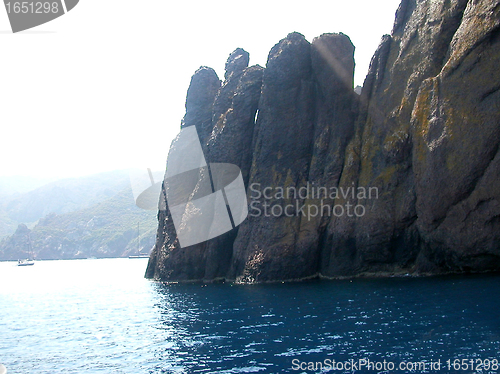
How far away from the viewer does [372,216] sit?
155ft

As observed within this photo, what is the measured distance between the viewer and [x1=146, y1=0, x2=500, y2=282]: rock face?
132ft

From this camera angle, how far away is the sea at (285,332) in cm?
1931

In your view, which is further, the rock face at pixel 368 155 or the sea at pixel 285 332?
the rock face at pixel 368 155

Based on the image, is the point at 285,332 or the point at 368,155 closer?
the point at 285,332

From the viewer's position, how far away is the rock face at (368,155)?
4022 centimetres

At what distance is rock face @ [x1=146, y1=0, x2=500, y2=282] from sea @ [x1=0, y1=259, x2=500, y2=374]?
16.9ft

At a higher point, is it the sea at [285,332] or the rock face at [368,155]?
the rock face at [368,155]

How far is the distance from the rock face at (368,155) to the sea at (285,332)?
516 cm

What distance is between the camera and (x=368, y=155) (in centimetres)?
5041

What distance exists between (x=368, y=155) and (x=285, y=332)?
29.9 meters

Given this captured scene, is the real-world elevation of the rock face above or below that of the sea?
above

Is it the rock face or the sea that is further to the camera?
the rock face

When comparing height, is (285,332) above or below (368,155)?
below

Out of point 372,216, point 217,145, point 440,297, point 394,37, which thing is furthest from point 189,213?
point 440,297
